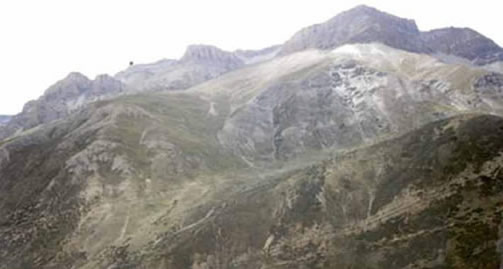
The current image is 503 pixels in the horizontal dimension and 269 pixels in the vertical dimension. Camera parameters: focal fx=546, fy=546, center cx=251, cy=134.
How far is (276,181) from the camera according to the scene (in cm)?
9288

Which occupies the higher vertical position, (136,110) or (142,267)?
(136,110)

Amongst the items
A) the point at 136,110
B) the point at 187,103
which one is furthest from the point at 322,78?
the point at 136,110

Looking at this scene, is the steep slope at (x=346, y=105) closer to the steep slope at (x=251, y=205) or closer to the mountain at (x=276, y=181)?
the mountain at (x=276, y=181)

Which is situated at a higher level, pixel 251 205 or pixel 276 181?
pixel 276 181

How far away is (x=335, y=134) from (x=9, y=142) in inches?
3245

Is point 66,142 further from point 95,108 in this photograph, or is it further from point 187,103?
point 187,103

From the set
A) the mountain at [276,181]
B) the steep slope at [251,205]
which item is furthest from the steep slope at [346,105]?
the steep slope at [251,205]

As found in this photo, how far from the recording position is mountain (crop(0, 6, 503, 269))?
69.7 meters

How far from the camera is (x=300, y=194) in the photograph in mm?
84375

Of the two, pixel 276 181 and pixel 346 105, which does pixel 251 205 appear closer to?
pixel 276 181

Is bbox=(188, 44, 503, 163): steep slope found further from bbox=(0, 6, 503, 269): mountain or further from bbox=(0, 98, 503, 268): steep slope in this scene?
bbox=(0, 98, 503, 268): steep slope

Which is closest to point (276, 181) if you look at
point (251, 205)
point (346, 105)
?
point (251, 205)

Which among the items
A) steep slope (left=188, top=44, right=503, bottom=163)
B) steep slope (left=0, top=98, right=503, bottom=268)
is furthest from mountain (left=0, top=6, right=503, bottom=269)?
steep slope (left=188, top=44, right=503, bottom=163)

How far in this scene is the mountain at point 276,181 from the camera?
69688 mm
